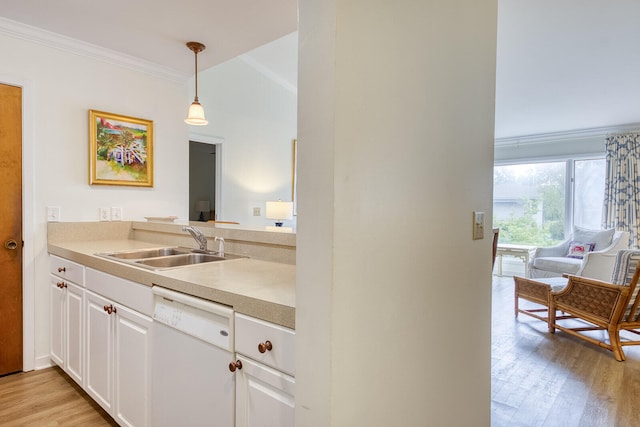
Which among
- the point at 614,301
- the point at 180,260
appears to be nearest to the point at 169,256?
the point at 180,260

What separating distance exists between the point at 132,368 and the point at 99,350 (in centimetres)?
40

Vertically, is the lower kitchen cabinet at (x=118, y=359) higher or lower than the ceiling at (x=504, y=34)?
lower

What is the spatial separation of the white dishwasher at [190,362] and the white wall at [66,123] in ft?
5.49

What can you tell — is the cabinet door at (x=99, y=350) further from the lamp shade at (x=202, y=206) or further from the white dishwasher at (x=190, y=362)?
the lamp shade at (x=202, y=206)

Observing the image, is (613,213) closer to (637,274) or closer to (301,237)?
(637,274)

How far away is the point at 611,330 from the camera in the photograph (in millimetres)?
2814

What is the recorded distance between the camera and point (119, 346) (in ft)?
5.57

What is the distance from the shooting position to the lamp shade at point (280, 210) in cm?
Answer: 483

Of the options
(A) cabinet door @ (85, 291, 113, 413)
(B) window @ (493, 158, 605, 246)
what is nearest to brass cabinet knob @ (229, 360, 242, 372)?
(A) cabinet door @ (85, 291, 113, 413)

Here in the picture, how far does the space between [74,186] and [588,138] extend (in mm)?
7192

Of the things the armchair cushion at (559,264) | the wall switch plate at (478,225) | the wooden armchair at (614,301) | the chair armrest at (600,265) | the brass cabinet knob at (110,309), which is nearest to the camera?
the wall switch plate at (478,225)

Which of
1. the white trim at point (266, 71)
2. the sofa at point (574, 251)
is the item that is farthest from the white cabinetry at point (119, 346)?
the sofa at point (574, 251)

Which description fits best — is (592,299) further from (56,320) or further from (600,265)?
(56,320)

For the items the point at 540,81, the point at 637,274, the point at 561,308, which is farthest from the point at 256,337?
the point at 540,81
